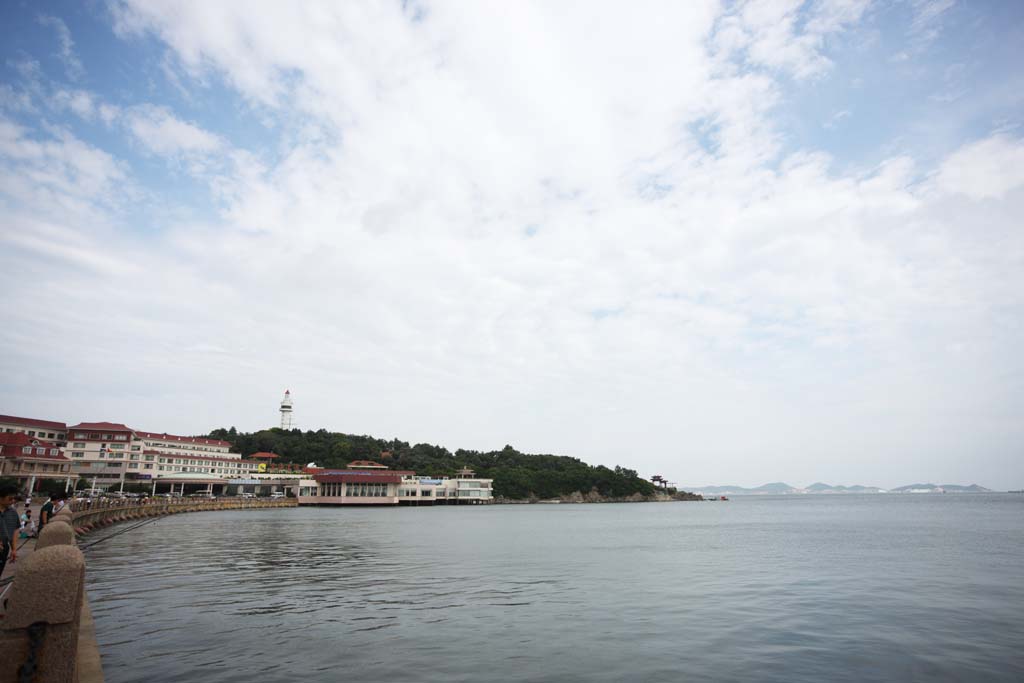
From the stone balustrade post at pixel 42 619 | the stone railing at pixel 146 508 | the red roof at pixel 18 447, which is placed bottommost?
the stone railing at pixel 146 508

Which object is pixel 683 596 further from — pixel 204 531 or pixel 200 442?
pixel 200 442

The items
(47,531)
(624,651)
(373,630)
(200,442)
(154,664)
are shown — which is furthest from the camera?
(200,442)

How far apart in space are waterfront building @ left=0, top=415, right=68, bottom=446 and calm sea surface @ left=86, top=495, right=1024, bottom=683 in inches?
3816

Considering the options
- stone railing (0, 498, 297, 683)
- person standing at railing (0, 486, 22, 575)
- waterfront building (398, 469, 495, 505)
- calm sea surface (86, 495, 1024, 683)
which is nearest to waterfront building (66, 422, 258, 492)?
waterfront building (398, 469, 495, 505)

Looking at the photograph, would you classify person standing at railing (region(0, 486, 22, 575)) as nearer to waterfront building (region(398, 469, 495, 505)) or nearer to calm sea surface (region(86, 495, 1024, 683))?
calm sea surface (region(86, 495, 1024, 683))

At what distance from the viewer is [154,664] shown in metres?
14.4

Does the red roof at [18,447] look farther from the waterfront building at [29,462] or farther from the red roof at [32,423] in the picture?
the red roof at [32,423]

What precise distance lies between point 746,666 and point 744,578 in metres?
17.3

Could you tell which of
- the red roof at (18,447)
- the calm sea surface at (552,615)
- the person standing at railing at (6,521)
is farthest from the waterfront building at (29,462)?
the person standing at railing at (6,521)

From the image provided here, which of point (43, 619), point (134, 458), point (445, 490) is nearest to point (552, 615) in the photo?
point (43, 619)

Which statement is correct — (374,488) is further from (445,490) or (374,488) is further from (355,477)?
(445,490)

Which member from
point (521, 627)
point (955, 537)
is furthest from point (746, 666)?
point (955, 537)

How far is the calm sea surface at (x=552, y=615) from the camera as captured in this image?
15.1 m

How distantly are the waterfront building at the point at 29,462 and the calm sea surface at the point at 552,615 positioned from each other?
198ft
